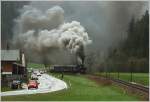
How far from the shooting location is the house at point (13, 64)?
59.7m

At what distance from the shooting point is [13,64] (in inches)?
2458

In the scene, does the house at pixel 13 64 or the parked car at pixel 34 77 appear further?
the parked car at pixel 34 77

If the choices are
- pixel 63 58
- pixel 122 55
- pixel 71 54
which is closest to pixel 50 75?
pixel 63 58

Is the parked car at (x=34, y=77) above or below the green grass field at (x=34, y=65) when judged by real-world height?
below

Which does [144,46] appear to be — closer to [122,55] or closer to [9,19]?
[122,55]

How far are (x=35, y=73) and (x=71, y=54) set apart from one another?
18285 mm

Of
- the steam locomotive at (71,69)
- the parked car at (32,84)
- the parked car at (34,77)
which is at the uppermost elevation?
the steam locomotive at (71,69)

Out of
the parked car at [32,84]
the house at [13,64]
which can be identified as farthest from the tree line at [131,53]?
the parked car at [32,84]

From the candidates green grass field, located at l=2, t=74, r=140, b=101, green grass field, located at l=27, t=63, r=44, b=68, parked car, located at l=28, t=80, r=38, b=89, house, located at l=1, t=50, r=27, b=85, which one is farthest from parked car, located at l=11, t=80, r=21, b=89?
green grass field, located at l=2, t=74, r=140, b=101

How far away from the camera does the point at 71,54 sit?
253 feet

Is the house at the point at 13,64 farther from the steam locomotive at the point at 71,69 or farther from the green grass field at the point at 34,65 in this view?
the steam locomotive at the point at 71,69

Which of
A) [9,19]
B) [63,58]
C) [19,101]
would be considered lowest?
[19,101]

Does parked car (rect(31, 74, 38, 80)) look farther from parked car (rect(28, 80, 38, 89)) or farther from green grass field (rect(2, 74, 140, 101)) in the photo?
green grass field (rect(2, 74, 140, 101))

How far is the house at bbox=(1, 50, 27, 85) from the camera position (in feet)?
196
